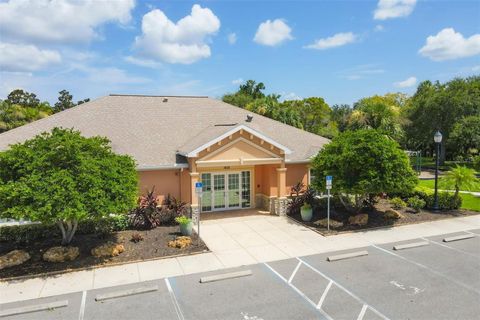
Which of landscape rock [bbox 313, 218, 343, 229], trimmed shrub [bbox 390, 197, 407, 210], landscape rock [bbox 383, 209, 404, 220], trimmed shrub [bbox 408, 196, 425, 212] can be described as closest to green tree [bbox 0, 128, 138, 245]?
landscape rock [bbox 313, 218, 343, 229]

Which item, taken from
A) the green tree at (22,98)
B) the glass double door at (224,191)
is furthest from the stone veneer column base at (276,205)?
the green tree at (22,98)

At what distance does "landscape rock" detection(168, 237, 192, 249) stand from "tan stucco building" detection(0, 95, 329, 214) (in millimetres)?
3157

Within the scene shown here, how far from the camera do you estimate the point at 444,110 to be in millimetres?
42531

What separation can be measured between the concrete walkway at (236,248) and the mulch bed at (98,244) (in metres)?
0.47

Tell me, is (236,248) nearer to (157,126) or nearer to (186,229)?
(186,229)

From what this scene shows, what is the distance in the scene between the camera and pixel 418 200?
1942cm

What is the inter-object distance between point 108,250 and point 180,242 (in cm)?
282

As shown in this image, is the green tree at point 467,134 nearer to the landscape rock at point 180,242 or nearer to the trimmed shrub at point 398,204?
the trimmed shrub at point 398,204

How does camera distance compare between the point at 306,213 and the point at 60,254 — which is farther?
the point at 306,213

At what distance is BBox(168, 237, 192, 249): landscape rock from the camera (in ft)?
46.3

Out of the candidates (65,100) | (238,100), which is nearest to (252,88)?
(238,100)

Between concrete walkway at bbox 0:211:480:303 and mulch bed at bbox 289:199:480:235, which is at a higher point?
mulch bed at bbox 289:199:480:235

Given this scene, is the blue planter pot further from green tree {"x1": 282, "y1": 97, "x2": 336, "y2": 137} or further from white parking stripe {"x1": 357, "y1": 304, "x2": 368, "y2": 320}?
green tree {"x1": 282, "y1": 97, "x2": 336, "y2": 137}

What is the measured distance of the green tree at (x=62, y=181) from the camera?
1120 cm
